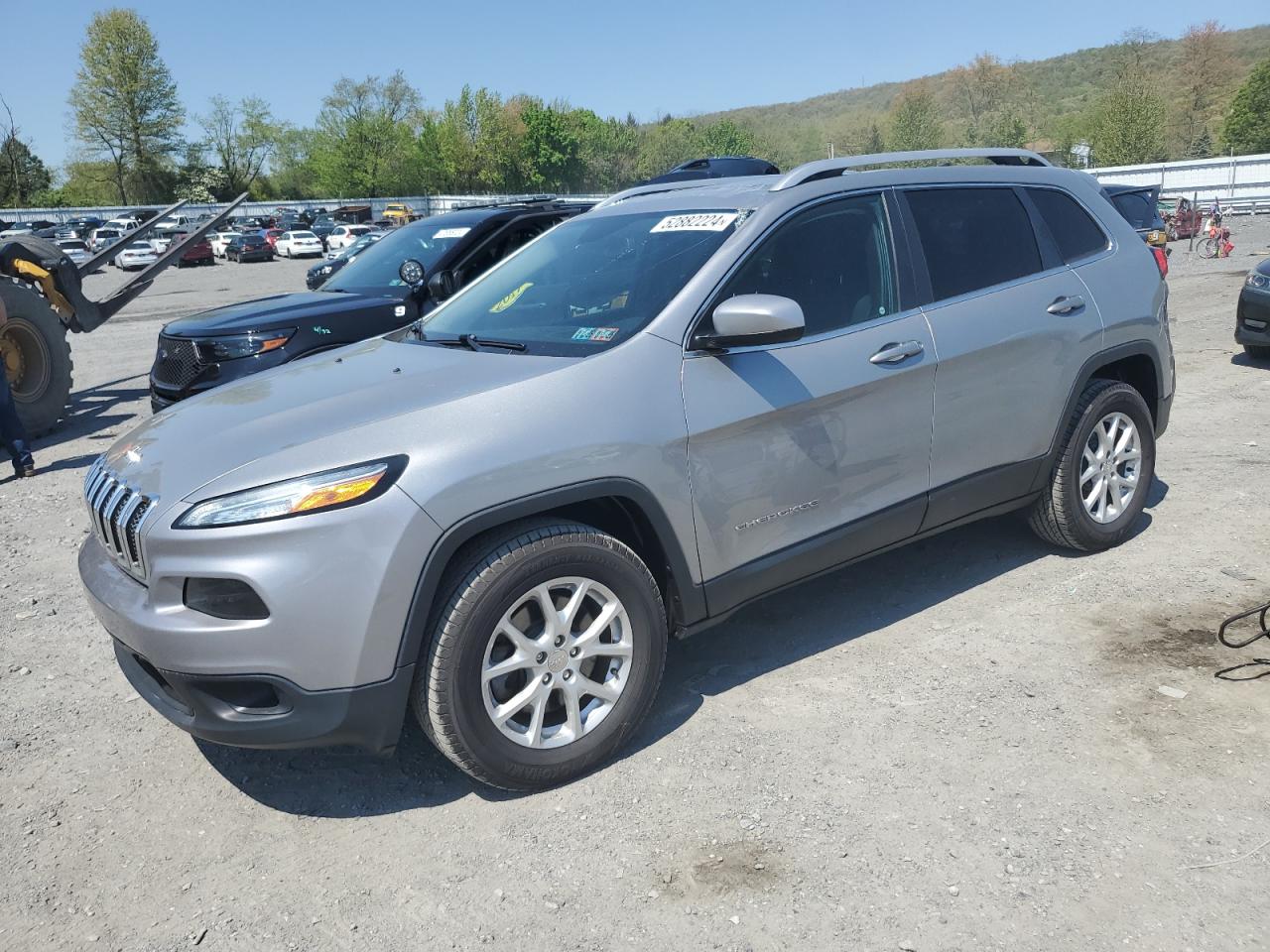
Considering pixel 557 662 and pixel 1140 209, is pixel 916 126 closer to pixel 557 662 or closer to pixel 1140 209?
pixel 1140 209

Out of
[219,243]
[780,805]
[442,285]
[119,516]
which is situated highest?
[219,243]

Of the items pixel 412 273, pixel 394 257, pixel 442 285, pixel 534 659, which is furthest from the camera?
pixel 394 257

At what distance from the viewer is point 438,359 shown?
11.8ft

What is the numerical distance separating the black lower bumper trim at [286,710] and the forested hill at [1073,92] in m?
99.9

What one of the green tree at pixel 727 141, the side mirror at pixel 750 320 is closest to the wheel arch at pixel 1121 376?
the side mirror at pixel 750 320

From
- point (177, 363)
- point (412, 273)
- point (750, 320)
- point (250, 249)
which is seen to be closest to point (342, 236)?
point (250, 249)

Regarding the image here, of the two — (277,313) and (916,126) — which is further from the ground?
(916,126)

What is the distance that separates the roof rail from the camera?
3875 mm

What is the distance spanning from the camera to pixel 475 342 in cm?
380

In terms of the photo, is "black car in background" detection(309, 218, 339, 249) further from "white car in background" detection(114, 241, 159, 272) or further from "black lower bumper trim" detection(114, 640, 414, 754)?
"black lower bumper trim" detection(114, 640, 414, 754)

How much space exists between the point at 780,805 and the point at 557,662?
81cm

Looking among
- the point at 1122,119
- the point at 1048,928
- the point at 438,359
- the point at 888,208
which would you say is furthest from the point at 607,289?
the point at 1122,119

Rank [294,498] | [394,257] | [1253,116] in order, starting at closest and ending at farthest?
[294,498], [394,257], [1253,116]

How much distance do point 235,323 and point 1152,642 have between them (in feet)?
19.2
